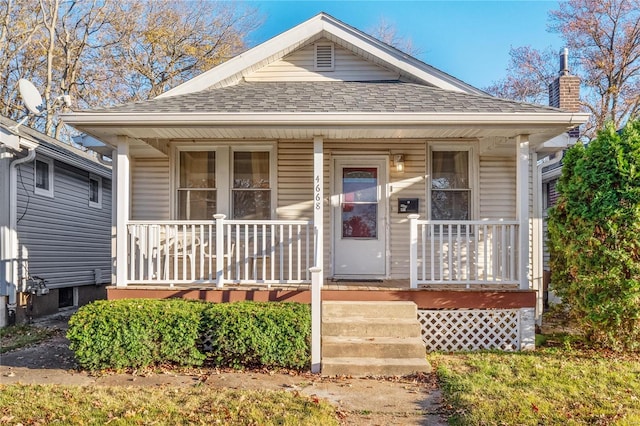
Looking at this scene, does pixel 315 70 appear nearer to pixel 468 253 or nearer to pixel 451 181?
pixel 451 181

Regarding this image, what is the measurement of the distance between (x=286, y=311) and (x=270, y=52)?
4611 mm

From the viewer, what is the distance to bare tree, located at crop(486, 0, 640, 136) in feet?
59.0

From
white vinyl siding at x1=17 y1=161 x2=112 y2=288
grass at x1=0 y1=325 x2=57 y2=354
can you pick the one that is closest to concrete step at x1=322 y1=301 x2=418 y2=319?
grass at x1=0 y1=325 x2=57 y2=354

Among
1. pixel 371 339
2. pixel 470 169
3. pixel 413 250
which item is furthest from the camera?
pixel 470 169

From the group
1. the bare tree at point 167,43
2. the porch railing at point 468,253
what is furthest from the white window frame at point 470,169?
the bare tree at point 167,43

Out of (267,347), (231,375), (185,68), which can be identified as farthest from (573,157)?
(185,68)

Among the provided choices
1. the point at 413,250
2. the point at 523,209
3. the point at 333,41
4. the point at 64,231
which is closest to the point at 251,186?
the point at 333,41

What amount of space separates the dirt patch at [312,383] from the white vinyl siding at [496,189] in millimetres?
3667

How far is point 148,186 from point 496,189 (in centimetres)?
598

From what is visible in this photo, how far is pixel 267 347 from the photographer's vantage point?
16.9 feet

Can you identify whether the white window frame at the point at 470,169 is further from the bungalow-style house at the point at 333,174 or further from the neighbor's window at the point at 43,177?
the neighbor's window at the point at 43,177

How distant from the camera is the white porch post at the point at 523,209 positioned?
618cm

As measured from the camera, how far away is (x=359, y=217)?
7660 mm

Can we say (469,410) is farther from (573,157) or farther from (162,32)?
(162,32)
